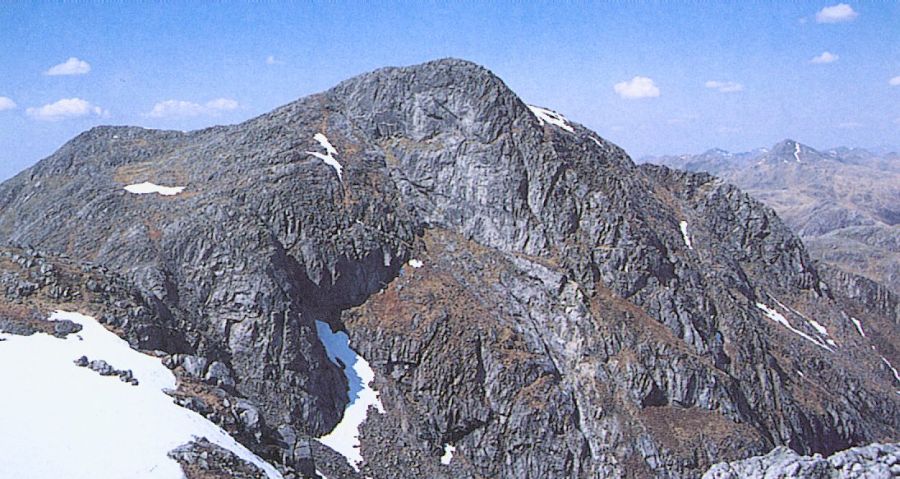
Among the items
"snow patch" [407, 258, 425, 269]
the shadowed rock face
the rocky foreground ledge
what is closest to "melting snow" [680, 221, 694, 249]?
the shadowed rock face

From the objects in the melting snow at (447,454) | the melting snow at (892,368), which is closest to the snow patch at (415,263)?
the melting snow at (447,454)

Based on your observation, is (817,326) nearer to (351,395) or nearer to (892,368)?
(892,368)

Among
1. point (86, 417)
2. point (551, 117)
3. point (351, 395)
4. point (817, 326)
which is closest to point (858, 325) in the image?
point (817, 326)

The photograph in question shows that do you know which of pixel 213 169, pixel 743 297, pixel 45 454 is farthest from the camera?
pixel 743 297

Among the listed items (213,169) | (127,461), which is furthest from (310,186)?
(127,461)

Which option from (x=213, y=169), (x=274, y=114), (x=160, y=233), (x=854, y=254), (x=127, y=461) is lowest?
(x=854, y=254)

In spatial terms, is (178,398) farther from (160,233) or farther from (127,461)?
(160,233)

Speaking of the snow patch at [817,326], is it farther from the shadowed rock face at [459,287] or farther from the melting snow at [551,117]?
the melting snow at [551,117]
